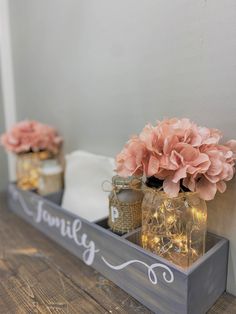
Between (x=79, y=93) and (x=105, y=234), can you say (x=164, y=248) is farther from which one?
(x=79, y=93)

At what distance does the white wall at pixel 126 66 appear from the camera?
23.2 inches

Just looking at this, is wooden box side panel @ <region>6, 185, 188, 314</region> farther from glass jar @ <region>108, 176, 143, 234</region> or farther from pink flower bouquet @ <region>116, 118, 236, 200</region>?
pink flower bouquet @ <region>116, 118, 236, 200</region>

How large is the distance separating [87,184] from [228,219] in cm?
46

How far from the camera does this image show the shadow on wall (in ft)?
1.96

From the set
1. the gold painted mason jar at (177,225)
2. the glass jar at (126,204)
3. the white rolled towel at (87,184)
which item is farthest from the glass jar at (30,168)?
the gold painted mason jar at (177,225)

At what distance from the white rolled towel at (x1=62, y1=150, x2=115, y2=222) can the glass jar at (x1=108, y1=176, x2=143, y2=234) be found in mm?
141

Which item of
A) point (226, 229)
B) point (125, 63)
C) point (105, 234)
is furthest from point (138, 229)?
point (125, 63)

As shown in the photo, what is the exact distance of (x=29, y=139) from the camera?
3.42 ft

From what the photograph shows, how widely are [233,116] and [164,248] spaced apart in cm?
31

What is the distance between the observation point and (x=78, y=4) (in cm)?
88

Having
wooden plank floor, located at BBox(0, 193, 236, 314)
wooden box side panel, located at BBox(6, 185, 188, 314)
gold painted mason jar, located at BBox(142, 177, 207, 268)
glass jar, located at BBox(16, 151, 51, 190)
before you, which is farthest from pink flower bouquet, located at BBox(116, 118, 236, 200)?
glass jar, located at BBox(16, 151, 51, 190)

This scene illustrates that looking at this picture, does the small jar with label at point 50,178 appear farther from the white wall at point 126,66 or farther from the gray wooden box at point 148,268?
the gray wooden box at point 148,268

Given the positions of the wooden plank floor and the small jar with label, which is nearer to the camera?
the wooden plank floor

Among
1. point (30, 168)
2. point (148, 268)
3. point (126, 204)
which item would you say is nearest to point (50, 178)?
point (30, 168)
